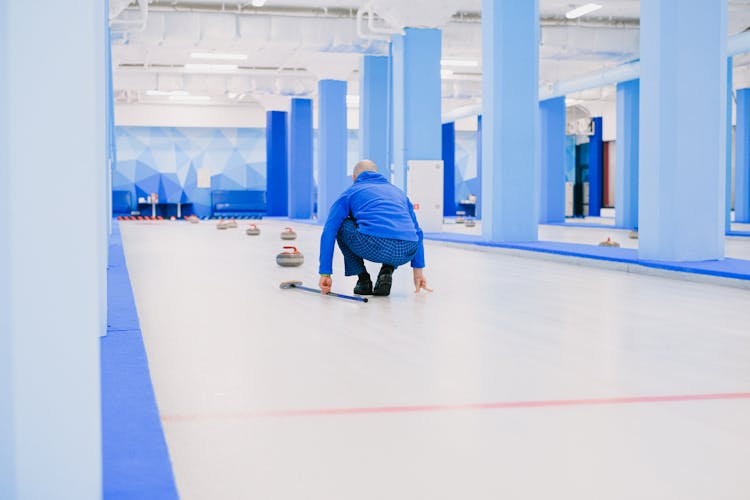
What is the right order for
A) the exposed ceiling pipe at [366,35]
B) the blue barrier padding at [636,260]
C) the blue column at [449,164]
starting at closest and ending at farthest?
the blue barrier padding at [636,260], the exposed ceiling pipe at [366,35], the blue column at [449,164]

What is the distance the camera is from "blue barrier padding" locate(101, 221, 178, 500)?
224 cm

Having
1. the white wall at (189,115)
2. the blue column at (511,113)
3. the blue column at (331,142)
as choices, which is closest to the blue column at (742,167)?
the blue column at (331,142)

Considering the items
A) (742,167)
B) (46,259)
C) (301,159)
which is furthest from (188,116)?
(46,259)

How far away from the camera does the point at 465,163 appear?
136ft

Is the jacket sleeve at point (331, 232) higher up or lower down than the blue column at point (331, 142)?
lower down

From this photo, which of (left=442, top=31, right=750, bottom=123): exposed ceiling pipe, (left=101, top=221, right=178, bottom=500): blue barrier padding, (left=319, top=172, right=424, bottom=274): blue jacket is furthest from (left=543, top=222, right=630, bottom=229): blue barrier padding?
(left=101, top=221, right=178, bottom=500): blue barrier padding

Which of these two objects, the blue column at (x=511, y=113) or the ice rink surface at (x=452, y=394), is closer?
the ice rink surface at (x=452, y=394)

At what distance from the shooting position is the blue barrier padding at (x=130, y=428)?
7.34ft

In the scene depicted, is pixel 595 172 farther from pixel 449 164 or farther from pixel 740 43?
pixel 740 43

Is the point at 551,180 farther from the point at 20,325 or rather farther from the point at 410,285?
the point at 20,325

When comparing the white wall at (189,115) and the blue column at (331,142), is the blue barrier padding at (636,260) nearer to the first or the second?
the blue column at (331,142)

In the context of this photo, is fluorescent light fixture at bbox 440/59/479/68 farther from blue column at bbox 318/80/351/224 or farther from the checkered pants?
the checkered pants

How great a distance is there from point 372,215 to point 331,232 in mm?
360

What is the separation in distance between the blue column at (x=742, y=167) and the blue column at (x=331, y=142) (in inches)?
453
